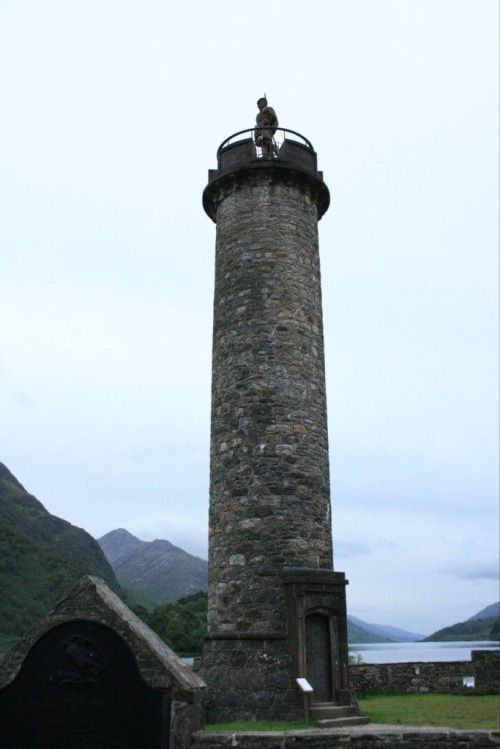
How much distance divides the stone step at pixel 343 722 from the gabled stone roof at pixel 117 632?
6.35 meters

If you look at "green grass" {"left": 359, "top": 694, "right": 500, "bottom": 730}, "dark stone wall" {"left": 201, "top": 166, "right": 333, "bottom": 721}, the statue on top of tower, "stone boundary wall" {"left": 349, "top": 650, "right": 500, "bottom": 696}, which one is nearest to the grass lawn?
"green grass" {"left": 359, "top": 694, "right": 500, "bottom": 730}

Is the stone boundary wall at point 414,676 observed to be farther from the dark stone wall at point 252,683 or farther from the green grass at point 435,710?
the dark stone wall at point 252,683

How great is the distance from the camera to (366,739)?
7.68 m

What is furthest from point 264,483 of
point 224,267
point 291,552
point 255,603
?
point 224,267

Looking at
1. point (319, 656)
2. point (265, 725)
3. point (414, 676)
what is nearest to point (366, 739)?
point (265, 725)

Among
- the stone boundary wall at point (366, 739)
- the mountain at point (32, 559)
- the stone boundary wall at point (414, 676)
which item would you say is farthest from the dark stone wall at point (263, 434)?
the mountain at point (32, 559)

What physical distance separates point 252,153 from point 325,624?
10.7 metres

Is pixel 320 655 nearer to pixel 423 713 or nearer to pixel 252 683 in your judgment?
pixel 252 683

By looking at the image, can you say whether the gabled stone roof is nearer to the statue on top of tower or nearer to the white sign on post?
the white sign on post

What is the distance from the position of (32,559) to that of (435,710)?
35.6 meters

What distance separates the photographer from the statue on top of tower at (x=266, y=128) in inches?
680

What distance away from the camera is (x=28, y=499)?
2667 inches

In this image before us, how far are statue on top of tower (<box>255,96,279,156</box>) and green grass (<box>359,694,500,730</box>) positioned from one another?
Result: 41.3 feet

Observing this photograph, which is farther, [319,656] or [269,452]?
[269,452]
